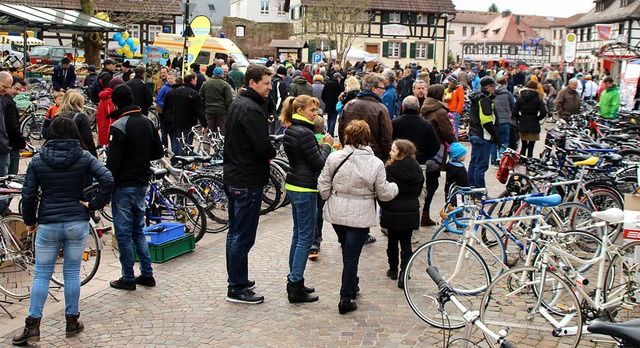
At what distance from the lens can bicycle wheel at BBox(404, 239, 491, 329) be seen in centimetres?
577

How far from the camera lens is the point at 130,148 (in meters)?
6.48

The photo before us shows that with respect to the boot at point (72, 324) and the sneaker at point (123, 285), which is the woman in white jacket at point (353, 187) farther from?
the boot at point (72, 324)

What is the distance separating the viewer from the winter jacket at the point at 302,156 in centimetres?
611

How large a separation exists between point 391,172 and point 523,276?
1924 millimetres

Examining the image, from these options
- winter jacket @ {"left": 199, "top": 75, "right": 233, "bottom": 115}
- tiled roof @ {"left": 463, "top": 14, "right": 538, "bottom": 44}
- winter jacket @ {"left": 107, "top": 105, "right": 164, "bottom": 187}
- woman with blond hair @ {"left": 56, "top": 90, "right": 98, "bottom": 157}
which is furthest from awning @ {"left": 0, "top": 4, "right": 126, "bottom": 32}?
tiled roof @ {"left": 463, "top": 14, "right": 538, "bottom": 44}

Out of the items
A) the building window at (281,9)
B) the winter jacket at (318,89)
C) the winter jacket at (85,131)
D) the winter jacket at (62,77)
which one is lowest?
the winter jacket at (85,131)

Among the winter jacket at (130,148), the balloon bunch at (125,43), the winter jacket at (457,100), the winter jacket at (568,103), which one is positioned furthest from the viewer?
the balloon bunch at (125,43)

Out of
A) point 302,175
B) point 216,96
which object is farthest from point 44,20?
point 302,175

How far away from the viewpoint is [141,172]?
21.4 ft

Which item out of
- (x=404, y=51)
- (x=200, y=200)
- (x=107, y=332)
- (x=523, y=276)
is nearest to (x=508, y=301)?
(x=523, y=276)

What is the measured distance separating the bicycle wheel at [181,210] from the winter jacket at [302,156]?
91.9 inches

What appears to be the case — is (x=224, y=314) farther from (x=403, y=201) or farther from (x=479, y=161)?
(x=479, y=161)

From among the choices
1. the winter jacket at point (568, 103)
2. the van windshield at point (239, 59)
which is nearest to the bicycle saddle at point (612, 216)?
the winter jacket at point (568, 103)

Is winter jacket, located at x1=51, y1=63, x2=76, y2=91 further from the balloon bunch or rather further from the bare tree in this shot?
the bare tree
